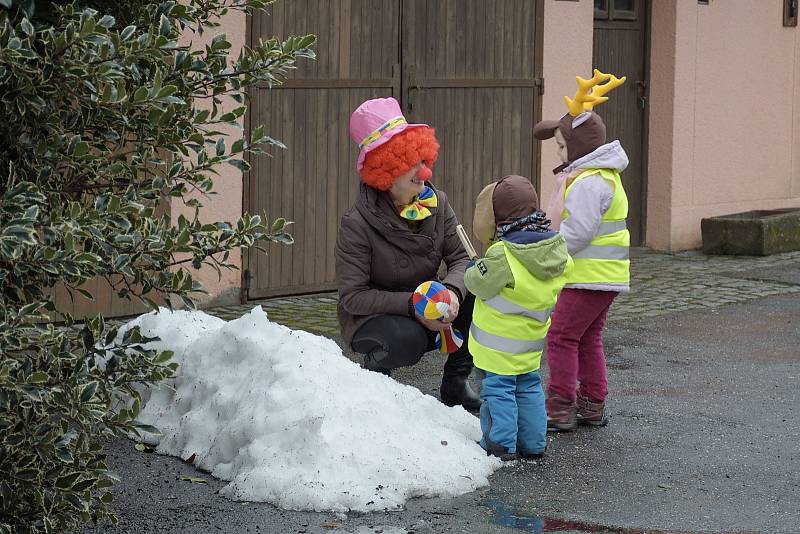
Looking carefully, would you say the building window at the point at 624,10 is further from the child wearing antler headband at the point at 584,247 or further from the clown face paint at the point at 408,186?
the clown face paint at the point at 408,186

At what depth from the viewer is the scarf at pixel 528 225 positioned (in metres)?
5.62

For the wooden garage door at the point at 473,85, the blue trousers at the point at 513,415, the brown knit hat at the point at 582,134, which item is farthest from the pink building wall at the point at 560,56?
the blue trousers at the point at 513,415

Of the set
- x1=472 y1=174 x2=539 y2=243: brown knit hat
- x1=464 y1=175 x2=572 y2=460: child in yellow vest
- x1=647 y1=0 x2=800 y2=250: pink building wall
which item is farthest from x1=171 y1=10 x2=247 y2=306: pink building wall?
x1=647 y1=0 x2=800 y2=250: pink building wall

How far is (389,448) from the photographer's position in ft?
17.2

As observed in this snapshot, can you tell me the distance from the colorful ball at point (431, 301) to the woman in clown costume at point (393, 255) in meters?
0.04

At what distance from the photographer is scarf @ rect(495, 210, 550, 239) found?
562cm

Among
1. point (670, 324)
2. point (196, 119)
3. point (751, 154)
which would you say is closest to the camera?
point (196, 119)

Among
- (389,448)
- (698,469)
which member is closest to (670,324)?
(698,469)

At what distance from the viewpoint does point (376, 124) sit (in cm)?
634

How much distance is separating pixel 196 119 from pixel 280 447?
143 cm

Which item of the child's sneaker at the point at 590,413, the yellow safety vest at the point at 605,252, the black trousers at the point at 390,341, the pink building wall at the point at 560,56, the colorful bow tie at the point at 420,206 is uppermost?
the pink building wall at the point at 560,56

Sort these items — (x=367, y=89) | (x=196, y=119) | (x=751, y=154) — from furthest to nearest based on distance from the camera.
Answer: (x=751, y=154) → (x=367, y=89) → (x=196, y=119)

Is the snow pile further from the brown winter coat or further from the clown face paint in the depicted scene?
the clown face paint

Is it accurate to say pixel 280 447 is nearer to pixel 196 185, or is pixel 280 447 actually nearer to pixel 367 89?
pixel 196 185
